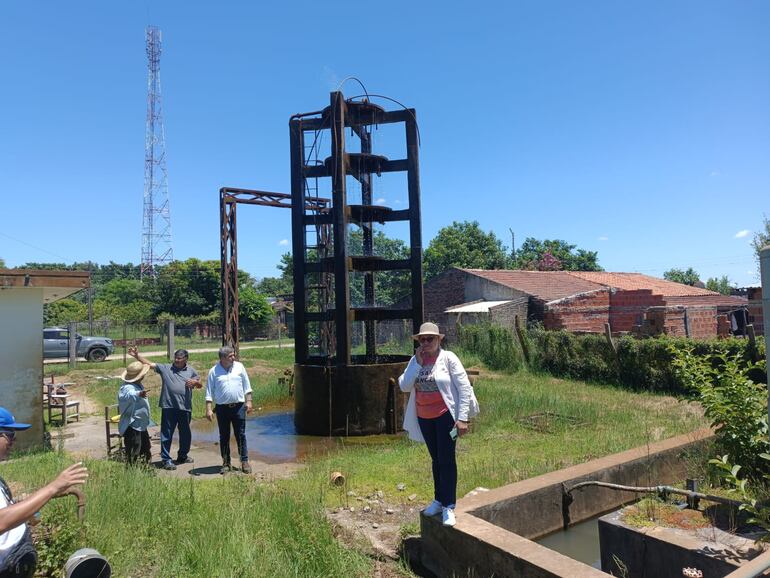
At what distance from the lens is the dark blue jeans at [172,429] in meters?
7.08

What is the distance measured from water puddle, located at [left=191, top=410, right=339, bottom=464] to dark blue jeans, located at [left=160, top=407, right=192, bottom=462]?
0.87 m

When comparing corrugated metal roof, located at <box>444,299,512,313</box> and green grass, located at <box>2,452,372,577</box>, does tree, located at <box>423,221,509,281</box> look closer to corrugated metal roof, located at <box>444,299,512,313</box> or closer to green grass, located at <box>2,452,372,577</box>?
corrugated metal roof, located at <box>444,299,512,313</box>

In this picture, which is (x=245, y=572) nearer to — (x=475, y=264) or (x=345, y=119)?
(x=345, y=119)

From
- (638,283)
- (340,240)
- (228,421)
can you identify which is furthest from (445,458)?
(638,283)

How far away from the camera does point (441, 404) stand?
428 cm

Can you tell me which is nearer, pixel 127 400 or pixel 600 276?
pixel 127 400

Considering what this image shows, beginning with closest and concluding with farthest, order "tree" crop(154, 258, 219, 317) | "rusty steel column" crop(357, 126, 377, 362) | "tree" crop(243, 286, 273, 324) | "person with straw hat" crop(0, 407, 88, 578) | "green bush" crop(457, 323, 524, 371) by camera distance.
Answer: "person with straw hat" crop(0, 407, 88, 578), "rusty steel column" crop(357, 126, 377, 362), "green bush" crop(457, 323, 524, 371), "tree" crop(243, 286, 273, 324), "tree" crop(154, 258, 219, 317)

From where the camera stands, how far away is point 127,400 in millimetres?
6547

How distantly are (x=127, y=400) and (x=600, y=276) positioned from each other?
26578 mm

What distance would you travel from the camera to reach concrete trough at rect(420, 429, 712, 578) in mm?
3570

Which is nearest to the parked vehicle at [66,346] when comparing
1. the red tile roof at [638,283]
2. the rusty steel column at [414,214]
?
the rusty steel column at [414,214]

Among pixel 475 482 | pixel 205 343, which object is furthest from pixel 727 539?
pixel 205 343

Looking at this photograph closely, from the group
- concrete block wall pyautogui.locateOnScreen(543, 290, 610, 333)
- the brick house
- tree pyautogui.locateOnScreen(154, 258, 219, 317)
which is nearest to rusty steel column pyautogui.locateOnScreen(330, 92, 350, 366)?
the brick house

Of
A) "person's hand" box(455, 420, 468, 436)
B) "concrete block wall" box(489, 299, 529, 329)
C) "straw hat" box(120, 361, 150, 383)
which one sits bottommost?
"person's hand" box(455, 420, 468, 436)
